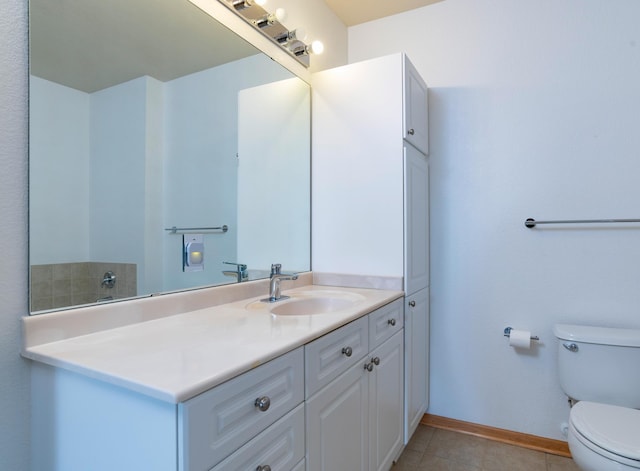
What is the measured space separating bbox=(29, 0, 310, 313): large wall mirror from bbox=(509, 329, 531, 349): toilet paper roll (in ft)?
4.28

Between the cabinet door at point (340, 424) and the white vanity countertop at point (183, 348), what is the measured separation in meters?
0.20

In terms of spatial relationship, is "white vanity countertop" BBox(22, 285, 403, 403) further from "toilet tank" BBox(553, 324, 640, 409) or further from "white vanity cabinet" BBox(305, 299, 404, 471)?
"toilet tank" BBox(553, 324, 640, 409)

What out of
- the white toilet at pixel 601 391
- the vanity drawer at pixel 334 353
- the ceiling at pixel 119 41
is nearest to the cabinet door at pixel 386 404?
the vanity drawer at pixel 334 353

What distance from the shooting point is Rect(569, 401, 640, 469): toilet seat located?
1176mm

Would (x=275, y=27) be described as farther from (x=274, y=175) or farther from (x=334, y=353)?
(x=334, y=353)

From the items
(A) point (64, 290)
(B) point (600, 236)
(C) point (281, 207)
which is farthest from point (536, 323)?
(A) point (64, 290)

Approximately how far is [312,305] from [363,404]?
1.57ft

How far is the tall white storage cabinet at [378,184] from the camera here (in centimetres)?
177

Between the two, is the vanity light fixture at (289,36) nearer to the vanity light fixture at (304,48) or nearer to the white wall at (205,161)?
the vanity light fixture at (304,48)

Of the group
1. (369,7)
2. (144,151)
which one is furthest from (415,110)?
(144,151)

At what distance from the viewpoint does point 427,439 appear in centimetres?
200

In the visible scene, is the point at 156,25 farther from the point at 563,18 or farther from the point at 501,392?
the point at 501,392

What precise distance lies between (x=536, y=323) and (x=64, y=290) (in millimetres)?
2100

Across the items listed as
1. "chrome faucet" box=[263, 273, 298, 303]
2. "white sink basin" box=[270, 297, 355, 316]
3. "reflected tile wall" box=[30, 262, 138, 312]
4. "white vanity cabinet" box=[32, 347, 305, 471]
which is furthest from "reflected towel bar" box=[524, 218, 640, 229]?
"reflected tile wall" box=[30, 262, 138, 312]
